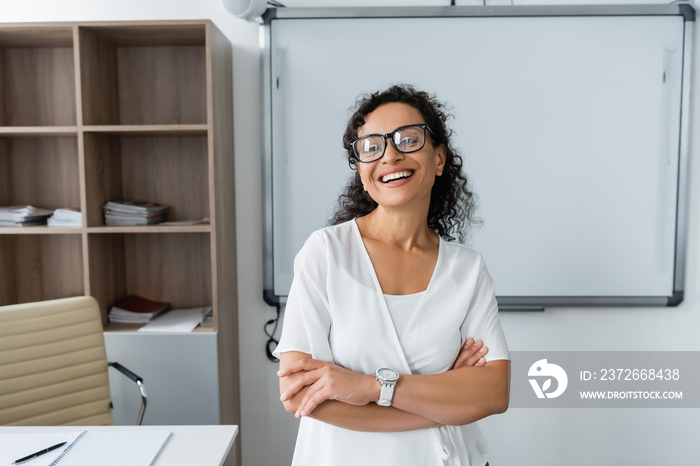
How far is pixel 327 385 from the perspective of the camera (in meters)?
1.14

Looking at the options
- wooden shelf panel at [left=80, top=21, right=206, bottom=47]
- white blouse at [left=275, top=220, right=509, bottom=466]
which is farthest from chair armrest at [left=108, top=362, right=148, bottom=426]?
wooden shelf panel at [left=80, top=21, right=206, bottom=47]

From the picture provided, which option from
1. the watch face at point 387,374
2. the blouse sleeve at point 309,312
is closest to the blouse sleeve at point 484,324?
the watch face at point 387,374

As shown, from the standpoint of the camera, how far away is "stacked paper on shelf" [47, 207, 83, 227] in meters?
2.24

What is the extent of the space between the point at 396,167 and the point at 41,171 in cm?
211

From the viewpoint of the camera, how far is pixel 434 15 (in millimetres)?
2346

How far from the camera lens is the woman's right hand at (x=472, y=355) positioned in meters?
1.28

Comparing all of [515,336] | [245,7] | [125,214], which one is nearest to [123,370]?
[125,214]

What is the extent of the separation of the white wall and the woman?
4.14 feet

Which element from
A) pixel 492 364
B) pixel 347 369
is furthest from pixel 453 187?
pixel 347 369

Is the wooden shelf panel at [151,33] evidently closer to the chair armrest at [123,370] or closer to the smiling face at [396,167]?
the smiling face at [396,167]

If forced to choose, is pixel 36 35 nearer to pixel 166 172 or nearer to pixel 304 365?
pixel 166 172

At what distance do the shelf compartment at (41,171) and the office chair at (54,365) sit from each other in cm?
81

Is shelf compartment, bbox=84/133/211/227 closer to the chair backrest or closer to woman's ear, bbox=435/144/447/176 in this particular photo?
the chair backrest

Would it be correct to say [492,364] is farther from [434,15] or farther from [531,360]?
[434,15]
